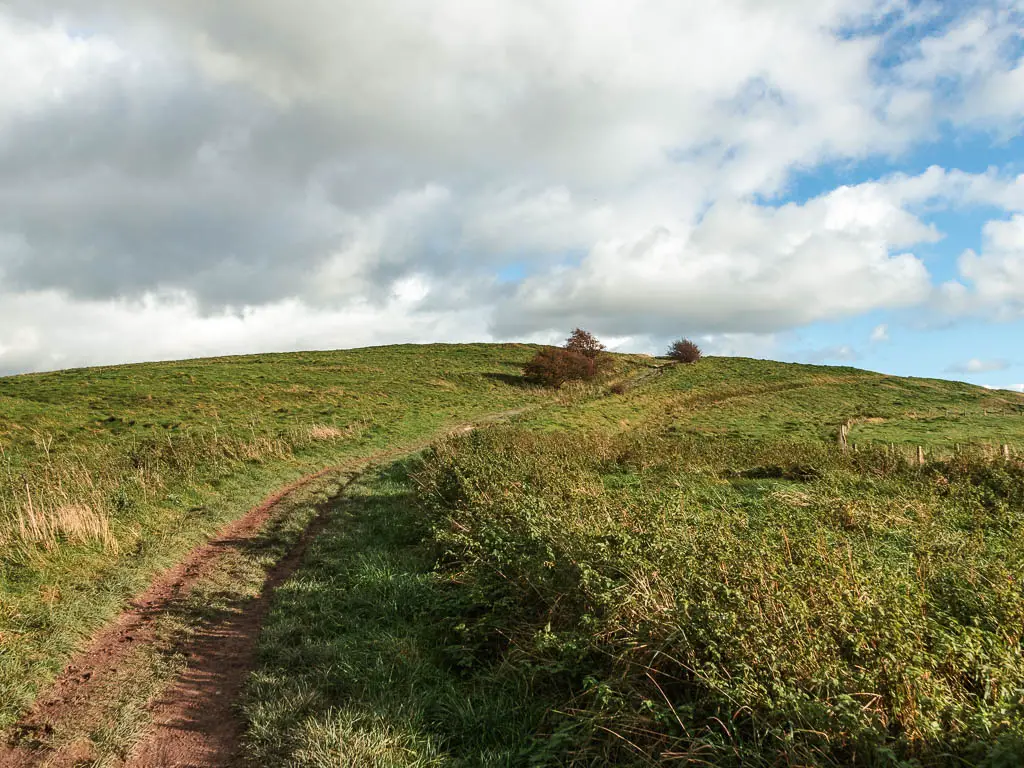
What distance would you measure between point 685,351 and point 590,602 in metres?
79.2

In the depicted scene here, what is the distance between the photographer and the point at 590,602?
5.86 meters

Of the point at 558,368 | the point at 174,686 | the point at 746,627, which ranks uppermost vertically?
the point at 558,368

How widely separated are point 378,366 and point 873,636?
2305 inches

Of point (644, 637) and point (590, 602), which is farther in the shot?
point (590, 602)

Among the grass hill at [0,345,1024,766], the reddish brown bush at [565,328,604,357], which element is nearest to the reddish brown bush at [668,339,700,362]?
the reddish brown bush at [565,328,604,357]

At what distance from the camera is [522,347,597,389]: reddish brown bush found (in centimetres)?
5438

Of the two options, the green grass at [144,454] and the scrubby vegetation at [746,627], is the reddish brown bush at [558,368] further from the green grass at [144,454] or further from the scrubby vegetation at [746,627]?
the scrubby vegetation at [746,627]

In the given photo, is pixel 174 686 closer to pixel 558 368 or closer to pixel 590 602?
pixel 590 602

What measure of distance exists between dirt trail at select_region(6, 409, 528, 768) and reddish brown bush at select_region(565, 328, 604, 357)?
174ft

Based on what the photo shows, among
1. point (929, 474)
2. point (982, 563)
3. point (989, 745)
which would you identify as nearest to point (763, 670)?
point (989, 745)

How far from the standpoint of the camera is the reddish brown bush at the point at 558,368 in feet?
178

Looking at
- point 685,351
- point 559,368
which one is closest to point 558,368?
point 559,368

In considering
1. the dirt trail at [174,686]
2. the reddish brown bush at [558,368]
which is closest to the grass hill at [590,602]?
the dirt trail at [174,686]

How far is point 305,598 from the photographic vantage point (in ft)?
26.3
